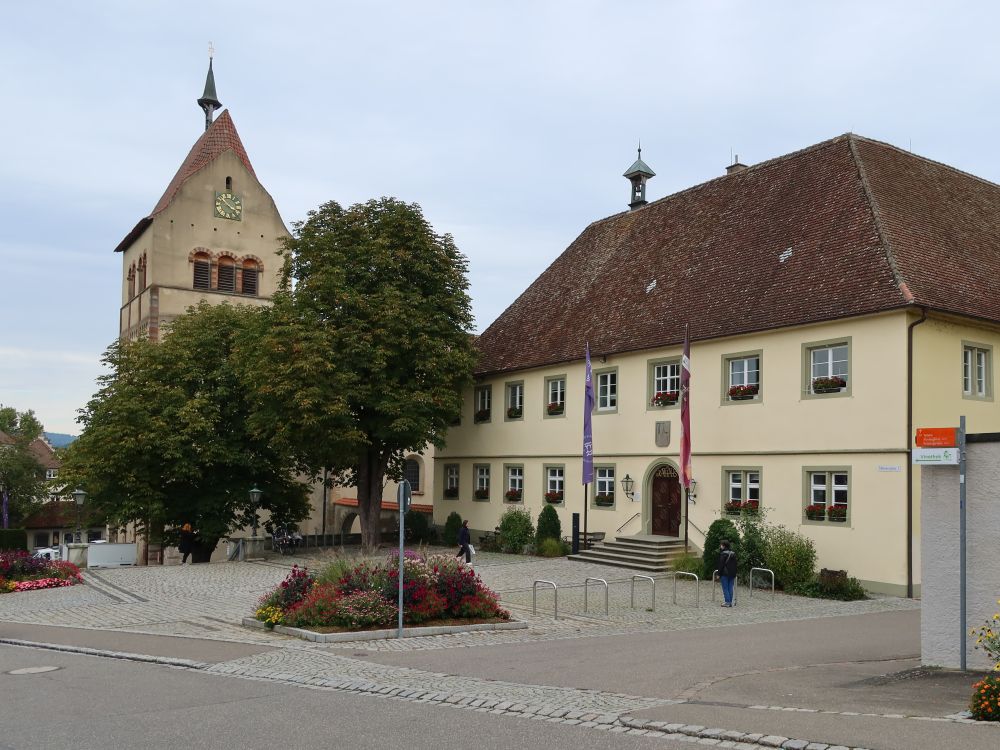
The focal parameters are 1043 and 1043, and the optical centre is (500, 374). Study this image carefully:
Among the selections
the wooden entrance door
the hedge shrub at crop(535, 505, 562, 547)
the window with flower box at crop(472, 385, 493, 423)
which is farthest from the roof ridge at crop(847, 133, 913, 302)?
the window with flower box at crop(472, 385, 493, 423)

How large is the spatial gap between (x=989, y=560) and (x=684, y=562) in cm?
1435

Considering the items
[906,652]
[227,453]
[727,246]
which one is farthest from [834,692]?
[227,453]

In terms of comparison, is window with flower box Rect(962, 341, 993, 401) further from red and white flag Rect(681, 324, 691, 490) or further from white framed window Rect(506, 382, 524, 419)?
white framed window Rect(506, 382, 524, 419)

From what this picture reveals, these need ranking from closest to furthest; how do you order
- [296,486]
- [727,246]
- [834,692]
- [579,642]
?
[834,692] < [579,642] < [727,246] < [296,486]

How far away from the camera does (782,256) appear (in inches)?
1040

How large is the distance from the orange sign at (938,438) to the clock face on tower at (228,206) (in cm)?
4598

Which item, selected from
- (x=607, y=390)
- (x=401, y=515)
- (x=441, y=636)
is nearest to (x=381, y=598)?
(x=441, y=636)

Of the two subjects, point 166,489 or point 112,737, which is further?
point 166,489

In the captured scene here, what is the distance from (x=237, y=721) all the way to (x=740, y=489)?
1865 centimetres

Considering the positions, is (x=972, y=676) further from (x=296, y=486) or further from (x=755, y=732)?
(x=296, y=486)

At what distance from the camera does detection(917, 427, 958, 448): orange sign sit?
37.5 ft

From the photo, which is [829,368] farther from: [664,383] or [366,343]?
[366,343]

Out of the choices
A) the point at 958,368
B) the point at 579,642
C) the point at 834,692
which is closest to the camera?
the point at 834,692

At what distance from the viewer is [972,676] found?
1105cm
